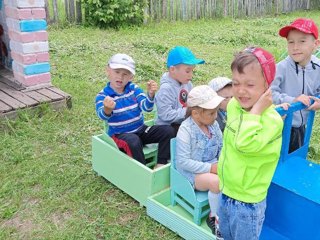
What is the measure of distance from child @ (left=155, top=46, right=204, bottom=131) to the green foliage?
20.1ft

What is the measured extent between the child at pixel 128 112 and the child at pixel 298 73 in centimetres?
93

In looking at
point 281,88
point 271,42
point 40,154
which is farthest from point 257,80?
point 271,42

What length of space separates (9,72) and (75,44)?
2.26 metres

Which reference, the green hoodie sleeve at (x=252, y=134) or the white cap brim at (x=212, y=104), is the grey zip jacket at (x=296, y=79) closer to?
the white cap brim at (x=212, y=104)

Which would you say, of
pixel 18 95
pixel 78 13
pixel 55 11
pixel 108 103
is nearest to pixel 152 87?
pixel 108 103

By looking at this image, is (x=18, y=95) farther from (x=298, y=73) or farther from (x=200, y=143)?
(x=298, y=73)

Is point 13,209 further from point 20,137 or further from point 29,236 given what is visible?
point 20,137

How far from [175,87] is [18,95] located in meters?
2.15

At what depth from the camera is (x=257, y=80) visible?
6.23 ft

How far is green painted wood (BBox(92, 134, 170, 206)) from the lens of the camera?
120 inches

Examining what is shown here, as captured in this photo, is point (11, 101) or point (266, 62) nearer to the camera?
point (266, 62)

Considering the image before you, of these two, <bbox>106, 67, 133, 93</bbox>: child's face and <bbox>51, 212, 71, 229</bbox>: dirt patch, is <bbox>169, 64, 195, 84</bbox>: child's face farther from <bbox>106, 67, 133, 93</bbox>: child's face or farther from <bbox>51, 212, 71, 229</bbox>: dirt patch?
<bbox>51, 212, 71, 229</bbox>: dirt patch

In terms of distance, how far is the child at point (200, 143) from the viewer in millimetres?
2730

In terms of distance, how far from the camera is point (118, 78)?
334 centimetres
